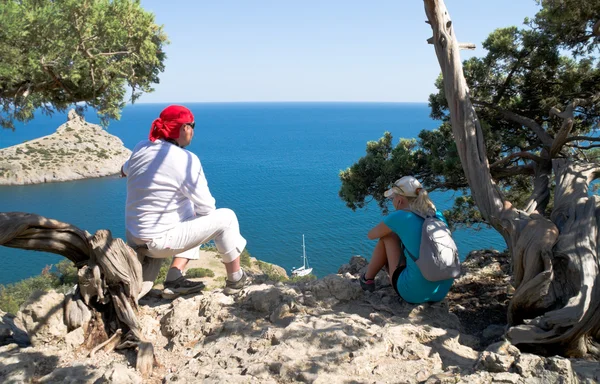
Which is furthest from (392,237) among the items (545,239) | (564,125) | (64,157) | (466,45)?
(64,157)

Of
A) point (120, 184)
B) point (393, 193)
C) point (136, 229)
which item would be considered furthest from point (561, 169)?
point (120, 184)

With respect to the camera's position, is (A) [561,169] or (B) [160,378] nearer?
(B) [160,378]

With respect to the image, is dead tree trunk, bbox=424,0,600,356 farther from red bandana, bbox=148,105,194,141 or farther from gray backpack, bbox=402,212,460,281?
red bandana, bbox=148,105,194,141

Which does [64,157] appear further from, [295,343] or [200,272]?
[295,343]

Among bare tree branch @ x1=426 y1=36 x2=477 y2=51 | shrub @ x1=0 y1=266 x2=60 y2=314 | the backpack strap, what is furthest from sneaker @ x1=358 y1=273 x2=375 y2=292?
shrub @ x1=0 y1=266 x2=60 y2=314

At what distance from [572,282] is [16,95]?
550cm

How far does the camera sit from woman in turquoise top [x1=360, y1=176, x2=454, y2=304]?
3.66 metres

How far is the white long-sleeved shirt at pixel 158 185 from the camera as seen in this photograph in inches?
134

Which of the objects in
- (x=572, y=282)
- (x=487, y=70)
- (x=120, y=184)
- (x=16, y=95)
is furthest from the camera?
(x=120, y=184)

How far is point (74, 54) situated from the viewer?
4348 mm

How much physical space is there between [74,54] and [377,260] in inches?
140

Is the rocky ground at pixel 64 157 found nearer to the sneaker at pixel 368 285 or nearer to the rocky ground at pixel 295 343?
the rocky ground at pixel 295 343

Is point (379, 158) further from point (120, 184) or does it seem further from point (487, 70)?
point (120, 184)

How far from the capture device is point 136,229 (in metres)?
3.48
